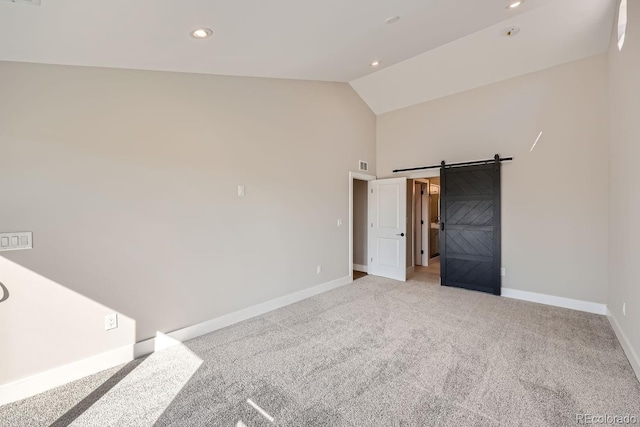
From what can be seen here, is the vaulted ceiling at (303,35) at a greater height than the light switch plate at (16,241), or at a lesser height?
greater

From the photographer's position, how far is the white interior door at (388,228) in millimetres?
5277

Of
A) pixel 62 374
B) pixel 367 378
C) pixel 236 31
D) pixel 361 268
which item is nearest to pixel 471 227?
pixel 361 268

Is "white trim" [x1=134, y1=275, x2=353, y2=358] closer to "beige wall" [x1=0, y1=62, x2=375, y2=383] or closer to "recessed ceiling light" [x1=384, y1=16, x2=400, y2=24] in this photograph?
"beige wall" [x1=0, y1=62, x2=375, y2=383]

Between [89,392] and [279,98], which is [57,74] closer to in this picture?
[279,98]

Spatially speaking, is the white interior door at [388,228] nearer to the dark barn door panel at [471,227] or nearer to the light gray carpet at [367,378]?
the dark barn door panel at [471,227]

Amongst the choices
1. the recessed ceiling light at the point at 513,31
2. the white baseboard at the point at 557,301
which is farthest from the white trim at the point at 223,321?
the recessed ceiling light at the point at 513,31

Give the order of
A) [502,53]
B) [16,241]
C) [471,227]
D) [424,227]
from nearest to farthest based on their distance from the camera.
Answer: [16,241], [502,53], [471,227], [424,227]

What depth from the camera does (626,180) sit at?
8.59 ft

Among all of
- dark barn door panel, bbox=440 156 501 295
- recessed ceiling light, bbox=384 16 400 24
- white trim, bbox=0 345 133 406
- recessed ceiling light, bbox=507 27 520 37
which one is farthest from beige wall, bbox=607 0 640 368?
white trim, bbox=0 345 133 406

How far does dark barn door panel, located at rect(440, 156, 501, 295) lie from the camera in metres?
4.41

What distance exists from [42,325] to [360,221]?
518 cm

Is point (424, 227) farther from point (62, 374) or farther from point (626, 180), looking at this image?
point (62, 374)

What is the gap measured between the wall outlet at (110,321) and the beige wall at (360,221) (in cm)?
458

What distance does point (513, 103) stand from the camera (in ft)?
14.0
